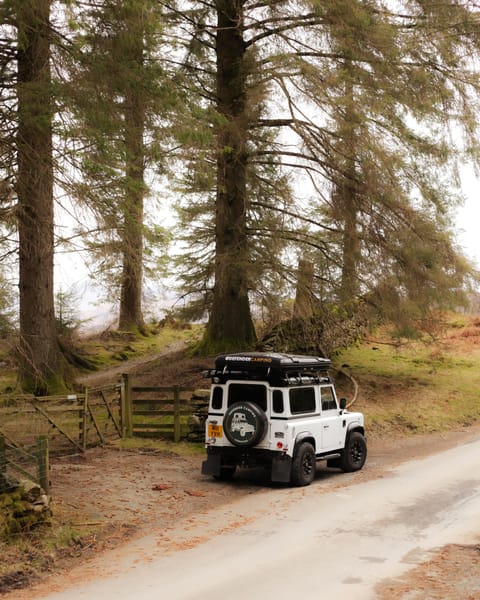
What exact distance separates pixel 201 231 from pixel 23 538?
61.1ft

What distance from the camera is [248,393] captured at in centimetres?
1399

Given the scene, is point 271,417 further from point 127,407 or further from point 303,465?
point 127,407

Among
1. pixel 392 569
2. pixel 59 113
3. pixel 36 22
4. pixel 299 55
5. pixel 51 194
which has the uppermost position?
pixel 299 55

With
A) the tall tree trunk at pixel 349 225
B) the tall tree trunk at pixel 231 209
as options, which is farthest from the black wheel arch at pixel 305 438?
the tall tree trunk at pixel 349 225

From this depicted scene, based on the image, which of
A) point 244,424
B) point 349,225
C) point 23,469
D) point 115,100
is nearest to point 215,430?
point 244,424

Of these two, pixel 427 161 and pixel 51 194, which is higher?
pixel 427 161

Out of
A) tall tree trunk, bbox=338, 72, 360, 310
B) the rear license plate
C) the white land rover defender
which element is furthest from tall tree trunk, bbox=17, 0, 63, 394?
tall tree trunk, bbox=338, 72, 360, 310

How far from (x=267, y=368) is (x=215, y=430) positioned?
1.64m

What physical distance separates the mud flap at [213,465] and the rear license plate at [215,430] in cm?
40

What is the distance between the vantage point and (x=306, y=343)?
2334 cm

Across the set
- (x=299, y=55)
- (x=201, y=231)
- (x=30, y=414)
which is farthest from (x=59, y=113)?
(x=201, y=231)

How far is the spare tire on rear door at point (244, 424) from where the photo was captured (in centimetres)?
1345

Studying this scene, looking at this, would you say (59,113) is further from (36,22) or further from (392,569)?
(392,569)

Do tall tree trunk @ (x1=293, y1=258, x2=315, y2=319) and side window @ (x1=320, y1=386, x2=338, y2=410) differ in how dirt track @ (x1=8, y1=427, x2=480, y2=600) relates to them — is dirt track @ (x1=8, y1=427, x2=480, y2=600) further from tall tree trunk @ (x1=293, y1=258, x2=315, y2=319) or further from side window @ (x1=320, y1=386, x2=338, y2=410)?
tall tree trunk @ (x1=293, y1=258, x2=315, y2=319)
